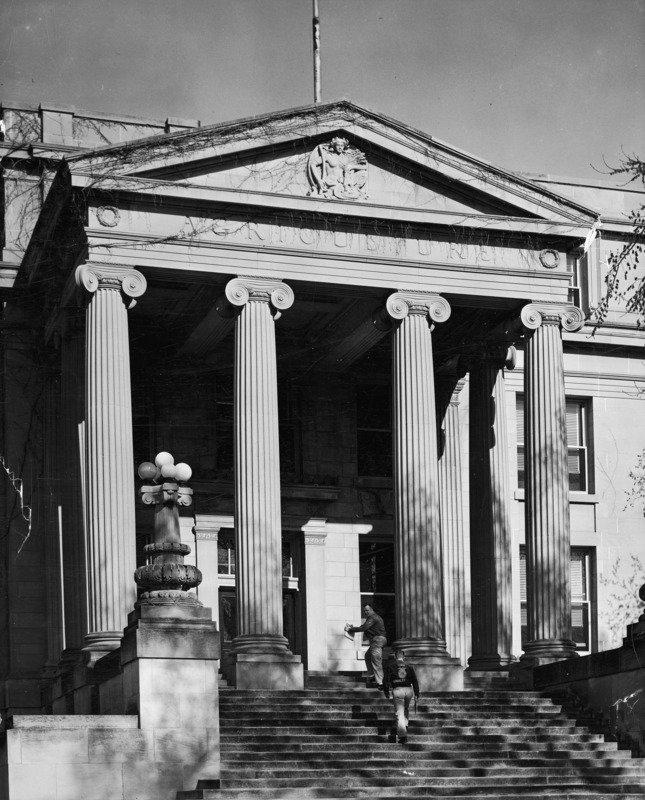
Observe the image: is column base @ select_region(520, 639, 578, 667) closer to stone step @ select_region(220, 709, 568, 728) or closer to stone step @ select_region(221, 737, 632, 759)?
stone step @ select_region(220, 709, 568, 728)

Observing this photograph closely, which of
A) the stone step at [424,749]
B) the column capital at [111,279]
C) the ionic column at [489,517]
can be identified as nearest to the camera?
the stone step at [424,749]

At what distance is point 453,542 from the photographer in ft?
111

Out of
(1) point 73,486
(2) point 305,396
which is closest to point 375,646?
(1) point 73,486

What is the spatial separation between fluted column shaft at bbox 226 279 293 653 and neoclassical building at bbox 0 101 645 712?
4cm

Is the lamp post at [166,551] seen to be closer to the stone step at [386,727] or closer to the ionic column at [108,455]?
the stone step at [386,727]

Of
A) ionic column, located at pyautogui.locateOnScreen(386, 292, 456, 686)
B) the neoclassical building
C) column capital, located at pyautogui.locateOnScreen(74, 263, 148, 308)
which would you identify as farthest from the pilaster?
column capital, located at pyautogui.locateOnScreen(74, 263, 148, 308)

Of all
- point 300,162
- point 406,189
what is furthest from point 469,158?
point 300,162

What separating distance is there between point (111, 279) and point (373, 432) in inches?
372

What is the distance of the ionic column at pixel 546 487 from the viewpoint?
96.4 ft

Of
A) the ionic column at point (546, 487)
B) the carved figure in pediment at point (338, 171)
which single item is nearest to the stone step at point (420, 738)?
the ionic column at point (546, 487)

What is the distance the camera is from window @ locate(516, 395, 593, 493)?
3634 cm

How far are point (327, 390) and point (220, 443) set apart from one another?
2.71 metres

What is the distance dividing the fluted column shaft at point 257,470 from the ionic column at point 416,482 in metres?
2.38

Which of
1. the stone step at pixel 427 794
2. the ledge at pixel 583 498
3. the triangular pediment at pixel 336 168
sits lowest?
the stone step at pixel 427 794
